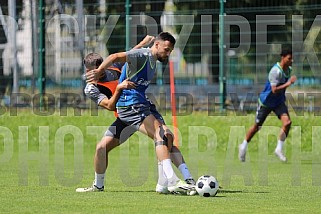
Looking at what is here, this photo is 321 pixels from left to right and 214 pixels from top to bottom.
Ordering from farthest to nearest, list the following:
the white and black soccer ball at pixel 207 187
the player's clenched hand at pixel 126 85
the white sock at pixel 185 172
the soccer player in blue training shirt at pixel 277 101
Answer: the soccer player in blue training shirt at pixel 277 101 → the white sock at pixel 185 172 → the player's clenched hand at pixel 126 85 → the white and black soccer ball at pixel 207 187

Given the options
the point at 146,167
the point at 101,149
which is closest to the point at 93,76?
the point at 101,149

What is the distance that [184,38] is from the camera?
70.1ft

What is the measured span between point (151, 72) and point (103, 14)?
455 inches

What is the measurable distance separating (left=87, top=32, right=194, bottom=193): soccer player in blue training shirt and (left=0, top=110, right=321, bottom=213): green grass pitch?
463 millimetres

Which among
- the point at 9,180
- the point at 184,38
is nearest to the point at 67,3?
the point at 184,38

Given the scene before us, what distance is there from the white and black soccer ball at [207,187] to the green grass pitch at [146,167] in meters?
0.18

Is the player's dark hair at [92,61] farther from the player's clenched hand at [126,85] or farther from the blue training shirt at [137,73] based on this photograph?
the player's clenched hand at [126,85]

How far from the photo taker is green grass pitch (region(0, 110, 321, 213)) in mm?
9797

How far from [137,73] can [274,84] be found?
6.86 metres

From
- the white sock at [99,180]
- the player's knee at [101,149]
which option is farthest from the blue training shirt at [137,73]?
the white sock at [99,180]

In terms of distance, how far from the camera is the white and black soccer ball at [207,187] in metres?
10.5

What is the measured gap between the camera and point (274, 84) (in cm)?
1731

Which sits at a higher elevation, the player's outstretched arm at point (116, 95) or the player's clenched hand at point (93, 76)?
the player's clenched hand at point (93, 76)

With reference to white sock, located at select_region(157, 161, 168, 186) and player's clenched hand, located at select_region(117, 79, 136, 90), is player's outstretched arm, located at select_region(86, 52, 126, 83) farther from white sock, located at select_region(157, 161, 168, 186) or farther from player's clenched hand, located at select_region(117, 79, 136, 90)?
white sock, located at select_region(157, 161, 168, 186)
